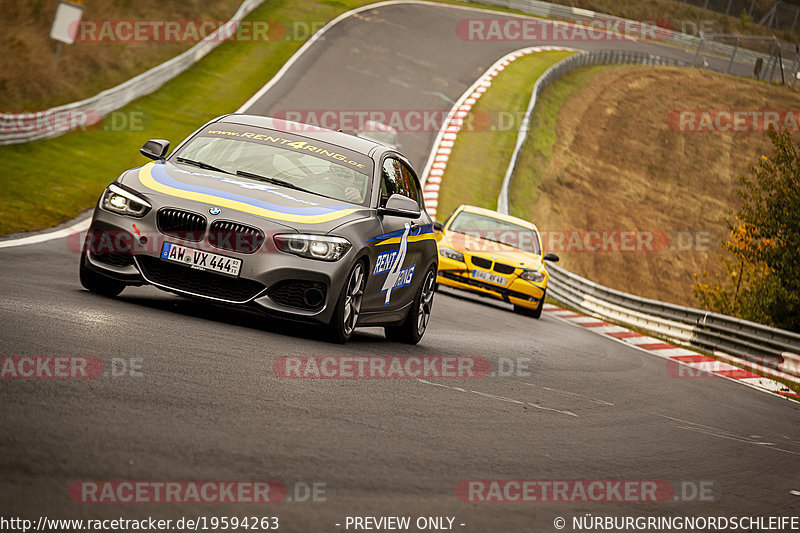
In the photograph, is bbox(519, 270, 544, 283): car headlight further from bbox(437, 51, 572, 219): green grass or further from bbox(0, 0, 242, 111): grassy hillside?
bbox(0, 0, 242, 111): grassy hillside

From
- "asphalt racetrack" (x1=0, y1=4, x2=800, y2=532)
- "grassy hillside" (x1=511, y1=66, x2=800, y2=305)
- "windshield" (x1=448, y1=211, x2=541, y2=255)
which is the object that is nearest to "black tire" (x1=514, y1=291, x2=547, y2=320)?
"windshield" (x1=448, y1=211, x2=541, y2=255)

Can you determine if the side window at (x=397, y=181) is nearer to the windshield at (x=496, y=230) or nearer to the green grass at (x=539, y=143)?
the windshield at (x=496, y=230)

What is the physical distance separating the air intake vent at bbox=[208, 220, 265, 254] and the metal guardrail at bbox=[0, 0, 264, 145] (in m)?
13.3

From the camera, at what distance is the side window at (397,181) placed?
972 cm

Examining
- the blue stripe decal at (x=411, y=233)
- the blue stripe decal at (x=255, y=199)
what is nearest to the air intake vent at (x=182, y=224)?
the blue stripe decal at (x=255, y=199)

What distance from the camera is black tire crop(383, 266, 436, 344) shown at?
34.1 ft

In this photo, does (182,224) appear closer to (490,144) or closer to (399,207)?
(399,207)

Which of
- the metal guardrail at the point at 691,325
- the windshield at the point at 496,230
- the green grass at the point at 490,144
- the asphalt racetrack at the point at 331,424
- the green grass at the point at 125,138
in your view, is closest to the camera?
the asphalt racetrack at the point at 331,424

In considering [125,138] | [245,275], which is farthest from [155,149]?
[125,138]

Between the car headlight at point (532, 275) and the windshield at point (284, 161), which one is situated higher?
the windshield at point (284, 161)

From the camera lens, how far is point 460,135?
33.6m

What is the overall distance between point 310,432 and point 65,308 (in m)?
3.21

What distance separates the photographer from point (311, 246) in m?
8.16

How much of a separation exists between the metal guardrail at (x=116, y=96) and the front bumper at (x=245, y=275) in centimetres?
1294
